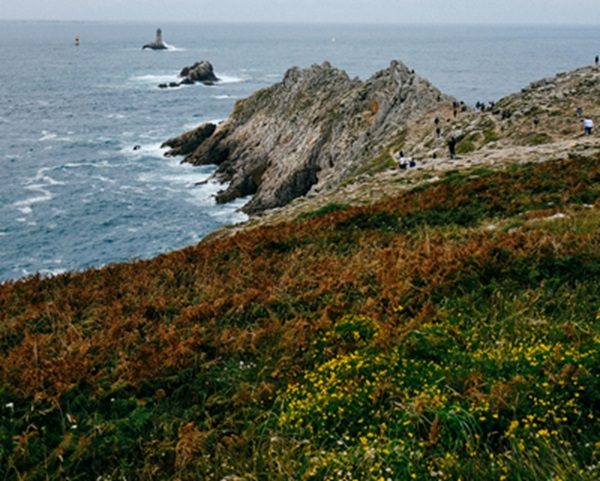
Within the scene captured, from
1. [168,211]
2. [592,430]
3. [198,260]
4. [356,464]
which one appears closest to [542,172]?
[198,260]

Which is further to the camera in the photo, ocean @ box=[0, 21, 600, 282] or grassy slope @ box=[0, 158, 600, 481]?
ocean @ box=[0, 21, 600, 282]

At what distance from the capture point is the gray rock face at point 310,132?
190 ft

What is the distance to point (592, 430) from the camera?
6.29 metres

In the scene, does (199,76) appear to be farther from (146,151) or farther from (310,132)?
(310,132)

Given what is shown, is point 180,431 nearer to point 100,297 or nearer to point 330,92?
point 100,297

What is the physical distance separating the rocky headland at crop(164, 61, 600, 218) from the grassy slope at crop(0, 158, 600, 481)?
52.2ft

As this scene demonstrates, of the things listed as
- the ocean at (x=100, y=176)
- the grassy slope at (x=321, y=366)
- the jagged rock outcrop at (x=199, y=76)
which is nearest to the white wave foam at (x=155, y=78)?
the jagged rock outcrop at (x=199, y=76)

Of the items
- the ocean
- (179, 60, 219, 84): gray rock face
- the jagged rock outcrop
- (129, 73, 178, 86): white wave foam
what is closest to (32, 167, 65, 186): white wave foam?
the ocean

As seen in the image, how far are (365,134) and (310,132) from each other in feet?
30.4

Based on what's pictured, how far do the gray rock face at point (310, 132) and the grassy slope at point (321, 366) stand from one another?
3807cm

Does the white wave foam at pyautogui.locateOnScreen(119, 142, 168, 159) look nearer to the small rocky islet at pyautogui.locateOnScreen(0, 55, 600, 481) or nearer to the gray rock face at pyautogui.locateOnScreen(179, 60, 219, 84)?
the small rocky islet at pyautogui.locateOnScreen(0, 55, 600, 481)

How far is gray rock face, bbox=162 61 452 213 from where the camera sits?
58.0m

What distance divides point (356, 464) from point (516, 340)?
3.58m

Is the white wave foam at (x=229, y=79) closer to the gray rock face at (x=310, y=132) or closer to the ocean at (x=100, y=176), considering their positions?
the ocean at (x=100, y=176)
